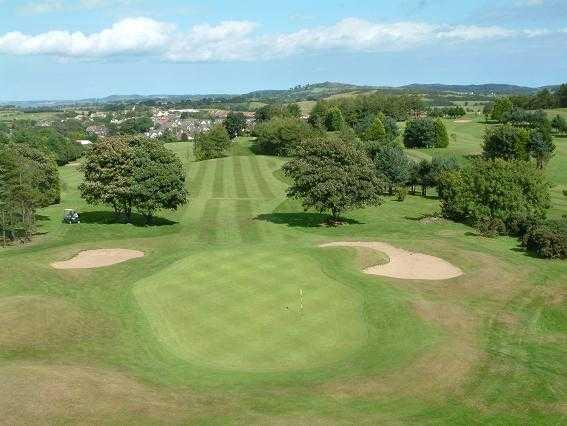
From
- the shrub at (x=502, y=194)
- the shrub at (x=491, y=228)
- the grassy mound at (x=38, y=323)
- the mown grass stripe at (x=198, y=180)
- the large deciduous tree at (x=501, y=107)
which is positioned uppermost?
the large deciduous tree at (x=501, y=107)

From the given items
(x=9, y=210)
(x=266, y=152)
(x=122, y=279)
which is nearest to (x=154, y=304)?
(x=122, y=279)

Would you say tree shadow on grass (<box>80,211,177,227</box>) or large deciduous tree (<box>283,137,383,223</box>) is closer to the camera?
large deciduous tree (<box>283,137,383,223</box>)

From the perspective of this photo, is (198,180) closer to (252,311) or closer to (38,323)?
(252,311)

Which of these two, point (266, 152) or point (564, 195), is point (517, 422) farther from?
point (266, 152)

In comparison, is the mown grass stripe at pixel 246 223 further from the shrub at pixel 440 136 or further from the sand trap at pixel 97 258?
the shrub at pixel 440 136

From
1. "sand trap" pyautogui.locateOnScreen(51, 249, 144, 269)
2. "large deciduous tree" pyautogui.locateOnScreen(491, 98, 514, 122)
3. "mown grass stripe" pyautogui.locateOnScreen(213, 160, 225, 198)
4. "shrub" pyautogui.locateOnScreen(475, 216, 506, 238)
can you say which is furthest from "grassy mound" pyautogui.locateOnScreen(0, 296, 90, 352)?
"large deciduous tree" pyautogui.locateOnScreen(491, 98, 514, 122)

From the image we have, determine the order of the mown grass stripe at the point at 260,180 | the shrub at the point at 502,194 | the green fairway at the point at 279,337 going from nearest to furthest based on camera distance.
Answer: the green fairway at the point at 279,337
the shrub at the point at 502,194
the mown grass stripe at the point at 260,180

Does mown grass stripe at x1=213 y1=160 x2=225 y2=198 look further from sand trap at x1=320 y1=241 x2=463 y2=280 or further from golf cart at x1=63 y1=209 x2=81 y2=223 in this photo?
sand trap at x1=320 y1=241 x2=463 y2=280

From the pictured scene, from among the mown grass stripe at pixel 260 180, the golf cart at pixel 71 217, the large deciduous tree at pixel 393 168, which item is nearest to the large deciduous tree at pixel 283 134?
the mown grass stripe at pixel 260 180
